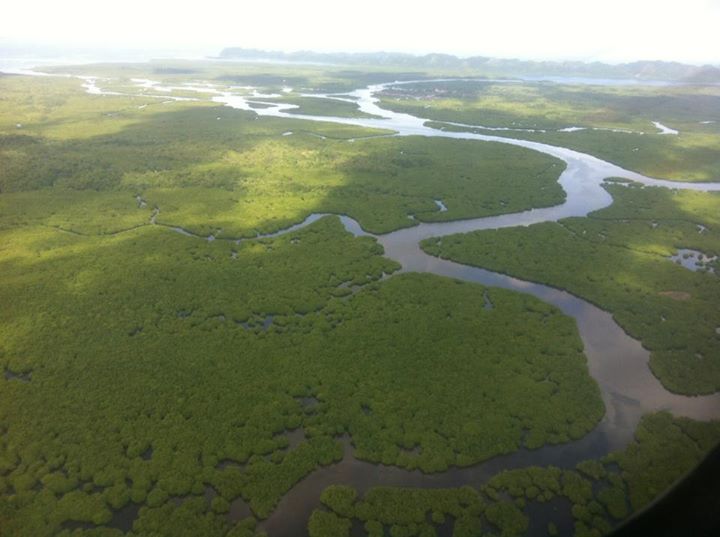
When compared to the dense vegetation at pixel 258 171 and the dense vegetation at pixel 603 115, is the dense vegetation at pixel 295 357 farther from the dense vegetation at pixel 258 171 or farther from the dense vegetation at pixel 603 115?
the dense vegetation at pixel 603 115

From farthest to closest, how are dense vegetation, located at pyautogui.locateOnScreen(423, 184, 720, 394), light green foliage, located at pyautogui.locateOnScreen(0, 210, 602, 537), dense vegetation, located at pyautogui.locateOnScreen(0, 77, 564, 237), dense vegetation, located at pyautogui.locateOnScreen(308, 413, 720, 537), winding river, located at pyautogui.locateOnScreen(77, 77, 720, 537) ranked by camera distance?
dense vegetation, located at pyautogui.locateOnScreen(0, 77, 564, 237) < dense vegetation, located at pyautogui.locateOnScreen(423, 184, 720, 394) < light green foliage, located at pyautogui.locateOnScreen(0, 210, 602, 537) < winding river, located at pyautogui.locateOnScreen(77, 77, 720, 537) < dense vegetation, located at pyautogui.locateOnScreen(308, 413, 720, 537)

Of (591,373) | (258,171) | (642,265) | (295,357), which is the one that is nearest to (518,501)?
(591,373)

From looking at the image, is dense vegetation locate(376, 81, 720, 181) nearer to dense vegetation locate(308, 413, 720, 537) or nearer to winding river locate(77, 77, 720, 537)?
winding river locate(77, 77, 720, 537)

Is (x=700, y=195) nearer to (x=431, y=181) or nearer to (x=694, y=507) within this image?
(x=431, y=181)

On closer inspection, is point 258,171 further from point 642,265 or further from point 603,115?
point 603,115

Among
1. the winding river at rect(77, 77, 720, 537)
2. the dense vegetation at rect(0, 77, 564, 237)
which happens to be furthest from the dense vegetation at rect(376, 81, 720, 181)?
the winding river at rect(77, 77, 720, 537)

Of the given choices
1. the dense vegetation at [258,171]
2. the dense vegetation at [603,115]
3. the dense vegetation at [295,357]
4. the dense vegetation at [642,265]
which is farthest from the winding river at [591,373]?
the dense vegetation at [603,115]
